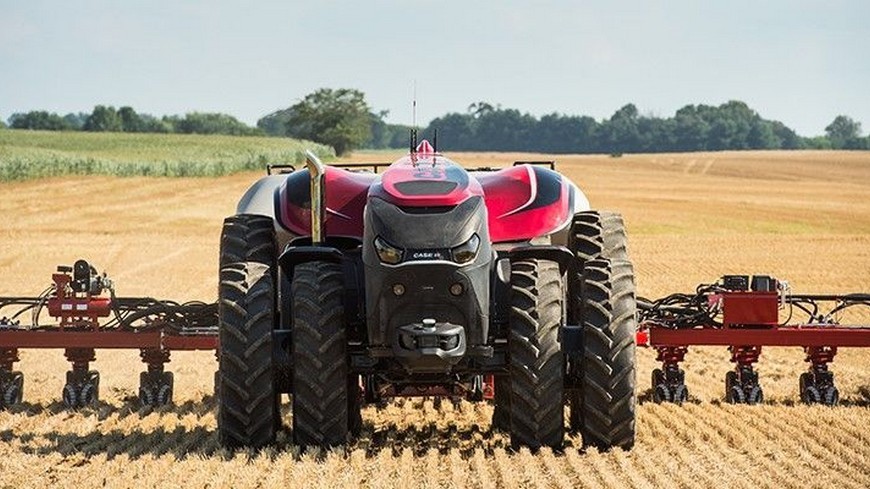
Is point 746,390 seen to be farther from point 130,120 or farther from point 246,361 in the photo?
point 130,120

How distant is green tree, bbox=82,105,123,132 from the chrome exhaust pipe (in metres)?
103

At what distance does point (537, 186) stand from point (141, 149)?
63784 millimetres

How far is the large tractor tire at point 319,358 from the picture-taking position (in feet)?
28.3

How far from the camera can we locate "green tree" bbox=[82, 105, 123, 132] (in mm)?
109531

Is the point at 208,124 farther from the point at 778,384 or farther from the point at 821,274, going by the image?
the point at 778,384

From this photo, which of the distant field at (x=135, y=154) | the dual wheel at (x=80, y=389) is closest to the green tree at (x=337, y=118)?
the distant field at (x=135, y=154)

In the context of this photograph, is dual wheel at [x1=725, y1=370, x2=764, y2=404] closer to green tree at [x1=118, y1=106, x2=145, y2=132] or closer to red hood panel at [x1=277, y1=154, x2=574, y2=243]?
red hood panel at [x1=277, y1=154, x2=574, y2=243]

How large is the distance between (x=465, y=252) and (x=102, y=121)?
105917 millimetres

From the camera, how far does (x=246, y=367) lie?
8820mm

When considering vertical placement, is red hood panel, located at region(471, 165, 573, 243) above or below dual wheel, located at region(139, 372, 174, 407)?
above

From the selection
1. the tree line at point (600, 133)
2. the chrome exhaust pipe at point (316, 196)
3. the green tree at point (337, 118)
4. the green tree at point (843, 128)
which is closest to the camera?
the chrome exhaust pipe at point (316, 196)

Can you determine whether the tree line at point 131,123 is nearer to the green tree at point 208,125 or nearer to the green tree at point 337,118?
the green tree at point 208,125

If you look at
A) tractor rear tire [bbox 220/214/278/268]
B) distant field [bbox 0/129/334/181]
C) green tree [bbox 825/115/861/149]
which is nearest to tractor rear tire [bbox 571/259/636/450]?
tractor rear tire [bbox 220/214/278/268]

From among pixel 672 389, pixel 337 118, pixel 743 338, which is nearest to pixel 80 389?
pixel 672 389
